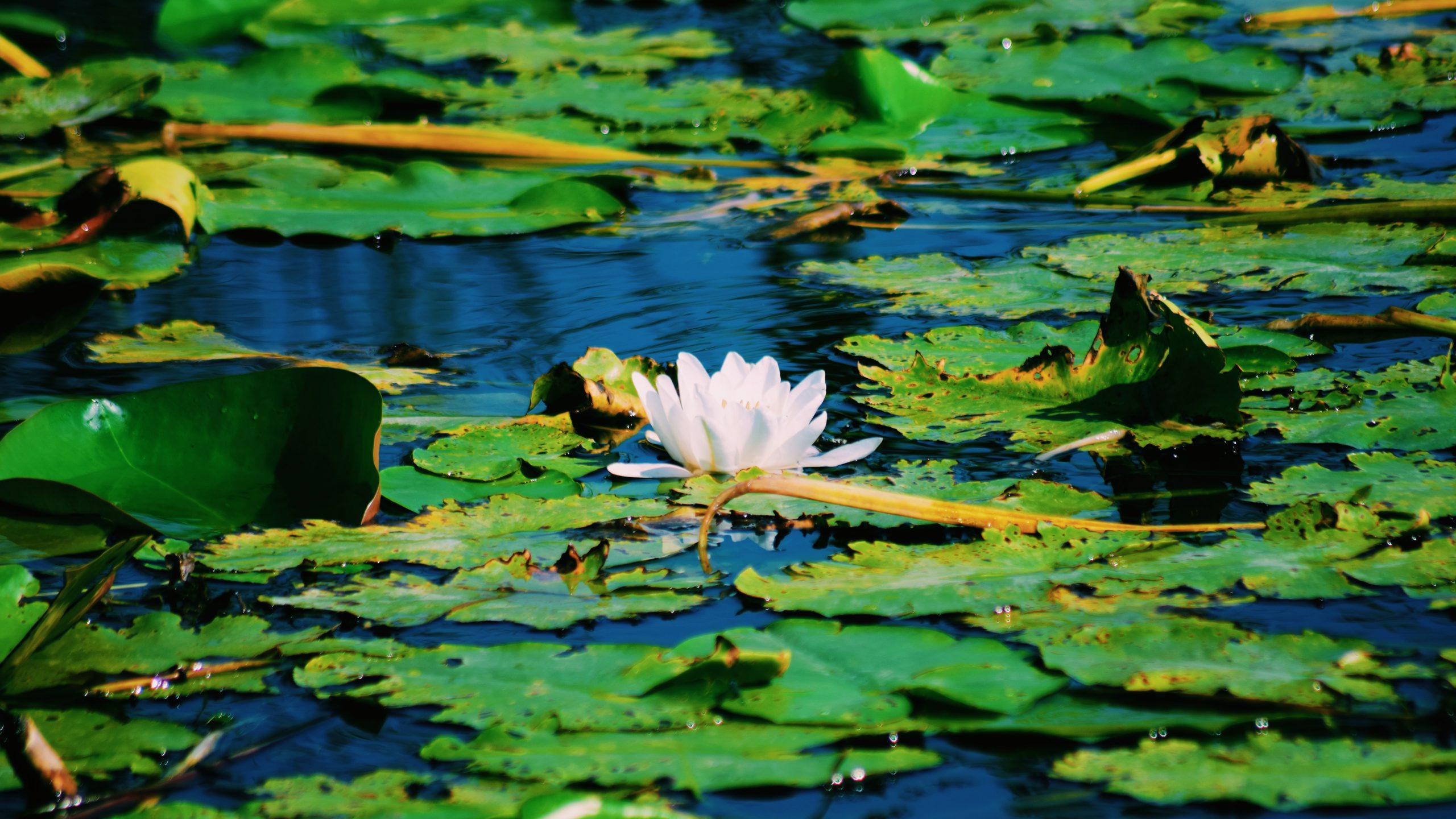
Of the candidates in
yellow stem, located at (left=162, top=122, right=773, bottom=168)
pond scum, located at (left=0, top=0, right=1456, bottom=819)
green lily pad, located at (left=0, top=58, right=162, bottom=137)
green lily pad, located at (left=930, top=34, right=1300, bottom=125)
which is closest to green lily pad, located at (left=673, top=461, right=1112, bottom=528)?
pond scum, located at (left=0, top=0, right=1456, bottom=819)

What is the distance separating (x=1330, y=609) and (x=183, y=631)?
42.5 inches

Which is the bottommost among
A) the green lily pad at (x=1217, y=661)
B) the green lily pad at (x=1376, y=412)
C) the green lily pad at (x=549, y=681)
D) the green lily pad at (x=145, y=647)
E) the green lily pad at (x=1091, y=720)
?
the green lily pad at (x=145, y=647)

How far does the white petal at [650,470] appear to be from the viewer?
1445 mm

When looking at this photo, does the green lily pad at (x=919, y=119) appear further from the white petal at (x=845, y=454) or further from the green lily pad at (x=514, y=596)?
the green lily pad at (x=514, y=596)

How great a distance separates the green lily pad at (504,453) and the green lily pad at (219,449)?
0.14m

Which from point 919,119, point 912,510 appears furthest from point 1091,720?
point 919,119

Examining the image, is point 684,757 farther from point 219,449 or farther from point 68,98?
point 68,98

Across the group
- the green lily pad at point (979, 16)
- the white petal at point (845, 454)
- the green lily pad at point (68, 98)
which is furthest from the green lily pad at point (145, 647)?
the green lily pad at point (979, 16)

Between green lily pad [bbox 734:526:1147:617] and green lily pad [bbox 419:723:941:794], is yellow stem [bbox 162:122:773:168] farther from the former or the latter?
green lily pad [bbox 419:723:941:794]

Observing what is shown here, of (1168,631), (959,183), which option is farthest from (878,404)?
(959,183)

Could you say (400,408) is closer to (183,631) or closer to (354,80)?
(183,631)

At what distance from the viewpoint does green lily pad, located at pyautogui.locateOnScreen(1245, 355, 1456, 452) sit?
1.45 metres

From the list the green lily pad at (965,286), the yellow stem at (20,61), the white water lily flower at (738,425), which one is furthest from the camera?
the yellow stem at (20,61)

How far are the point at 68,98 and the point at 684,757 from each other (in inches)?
123
